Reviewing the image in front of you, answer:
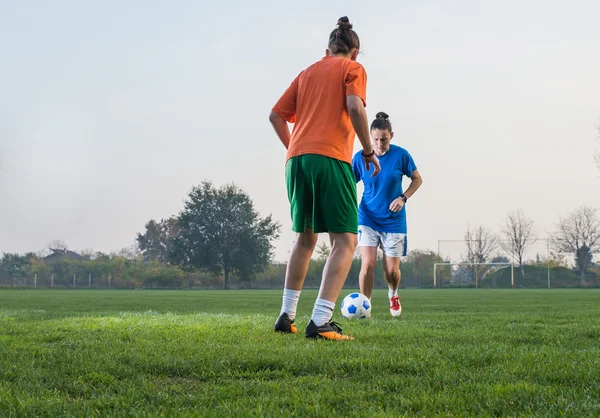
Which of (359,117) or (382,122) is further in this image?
(382,122)

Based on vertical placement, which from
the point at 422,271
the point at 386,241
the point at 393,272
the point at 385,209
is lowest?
the point at 422,271

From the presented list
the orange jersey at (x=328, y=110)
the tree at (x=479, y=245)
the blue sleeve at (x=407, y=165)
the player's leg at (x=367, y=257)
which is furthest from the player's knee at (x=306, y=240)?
the tree at (x=479, y=245)

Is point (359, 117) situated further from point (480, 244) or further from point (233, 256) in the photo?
point (480, 244)

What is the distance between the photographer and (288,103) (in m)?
5.08

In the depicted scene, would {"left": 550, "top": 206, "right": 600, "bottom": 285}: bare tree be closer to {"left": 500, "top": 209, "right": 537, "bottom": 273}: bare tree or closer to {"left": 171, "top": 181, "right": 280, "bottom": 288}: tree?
{"left": 500, "top": 209, "right": 537, "bottom": 273}: bare tree

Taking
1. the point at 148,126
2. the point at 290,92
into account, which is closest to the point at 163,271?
the point at 148,126

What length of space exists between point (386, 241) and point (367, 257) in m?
0.33

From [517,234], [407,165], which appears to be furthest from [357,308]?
[517,234]

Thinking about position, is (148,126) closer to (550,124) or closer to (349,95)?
(550,124)

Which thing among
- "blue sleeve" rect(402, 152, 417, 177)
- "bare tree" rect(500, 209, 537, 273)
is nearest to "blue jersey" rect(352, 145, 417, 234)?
"blue sleeve" rect(402, 152, 417, 177)

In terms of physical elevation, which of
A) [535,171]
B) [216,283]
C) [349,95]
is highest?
[535,171]

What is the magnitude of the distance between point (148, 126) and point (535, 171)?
27.5 m

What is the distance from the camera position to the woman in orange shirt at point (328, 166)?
455 centimetres

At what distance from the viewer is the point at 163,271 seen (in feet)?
171
